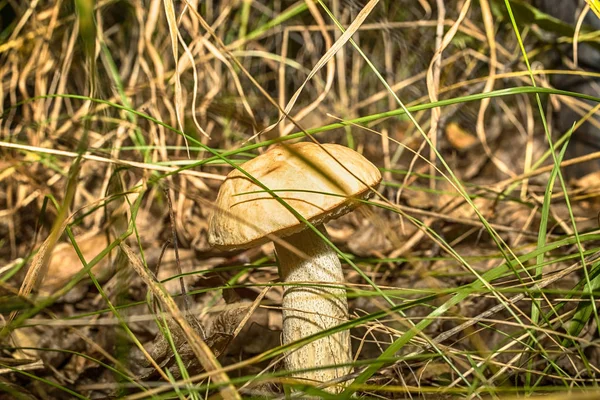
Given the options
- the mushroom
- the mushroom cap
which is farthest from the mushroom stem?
the mushroom cap

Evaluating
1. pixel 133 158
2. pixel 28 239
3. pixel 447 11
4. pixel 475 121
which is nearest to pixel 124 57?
pixel 133 158

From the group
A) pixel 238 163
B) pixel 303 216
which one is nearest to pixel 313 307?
pixel 303 216

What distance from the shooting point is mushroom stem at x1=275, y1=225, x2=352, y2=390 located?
1.30 metres

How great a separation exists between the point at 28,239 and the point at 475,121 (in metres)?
2.01

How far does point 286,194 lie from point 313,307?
0.33 meters

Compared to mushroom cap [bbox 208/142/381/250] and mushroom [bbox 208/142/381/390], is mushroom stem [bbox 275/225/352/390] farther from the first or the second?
mushroom cap [bbox 208/142/381/250]

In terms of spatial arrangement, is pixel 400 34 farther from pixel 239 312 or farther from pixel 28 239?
pixel 28 239

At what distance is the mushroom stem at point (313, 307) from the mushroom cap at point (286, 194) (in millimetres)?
117

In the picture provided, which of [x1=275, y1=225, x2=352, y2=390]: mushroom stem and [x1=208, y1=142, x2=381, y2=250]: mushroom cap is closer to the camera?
[x1=208, y1=142, x2=381, y2=250]: mushroom cap

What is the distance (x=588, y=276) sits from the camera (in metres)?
1.08

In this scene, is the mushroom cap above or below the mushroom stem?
above

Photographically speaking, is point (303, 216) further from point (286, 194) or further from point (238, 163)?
point (238, 163)

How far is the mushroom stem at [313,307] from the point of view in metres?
1.30

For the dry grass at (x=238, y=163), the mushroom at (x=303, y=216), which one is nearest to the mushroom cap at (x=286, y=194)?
the mushroom at (x=303, y=216)
